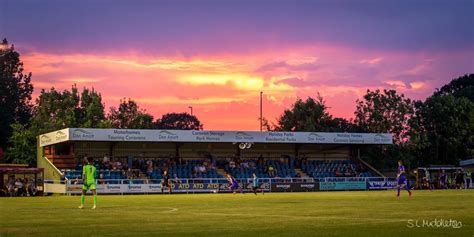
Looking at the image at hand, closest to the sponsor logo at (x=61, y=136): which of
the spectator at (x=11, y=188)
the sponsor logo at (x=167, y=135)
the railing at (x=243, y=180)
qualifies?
the railing at (x=243, y=180)

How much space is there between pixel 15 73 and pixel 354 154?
2284 inches

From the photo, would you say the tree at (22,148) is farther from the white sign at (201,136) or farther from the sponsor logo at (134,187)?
the sponsor logo at (134,187)

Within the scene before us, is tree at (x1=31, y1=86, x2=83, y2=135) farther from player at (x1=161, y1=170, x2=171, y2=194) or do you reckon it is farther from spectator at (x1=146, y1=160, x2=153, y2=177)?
player at (x1=161, y1=170, x2=171, y2=194)

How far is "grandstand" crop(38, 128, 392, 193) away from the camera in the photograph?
68.8 metres

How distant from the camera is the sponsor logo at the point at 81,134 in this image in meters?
67.2

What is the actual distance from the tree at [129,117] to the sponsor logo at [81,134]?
108 ft

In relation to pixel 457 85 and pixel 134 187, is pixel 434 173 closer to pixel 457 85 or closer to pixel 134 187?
pixel 134 187

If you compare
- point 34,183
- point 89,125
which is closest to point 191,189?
point 34,183

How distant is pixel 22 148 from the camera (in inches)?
3654

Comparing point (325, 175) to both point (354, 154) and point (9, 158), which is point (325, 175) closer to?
point (354, 154)

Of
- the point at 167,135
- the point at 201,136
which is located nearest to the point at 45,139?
the point at 167,135

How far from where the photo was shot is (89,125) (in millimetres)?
95125

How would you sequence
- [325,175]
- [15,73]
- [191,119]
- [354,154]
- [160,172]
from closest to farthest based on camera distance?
[160,172] < [325,175] < [354,154] < [15,73] < [191,119]

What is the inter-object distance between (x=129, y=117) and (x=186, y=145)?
2762cm
